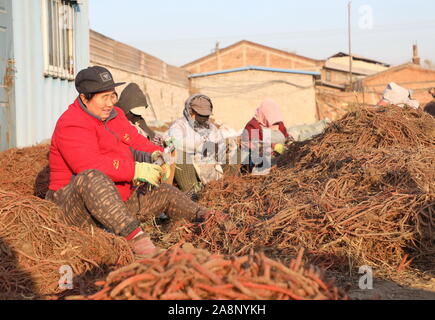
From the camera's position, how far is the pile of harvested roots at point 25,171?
5815 millimetres

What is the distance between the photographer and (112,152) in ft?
13.9

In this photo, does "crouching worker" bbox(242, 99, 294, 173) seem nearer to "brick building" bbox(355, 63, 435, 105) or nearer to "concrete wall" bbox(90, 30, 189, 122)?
"concrete wall" bbox(90, 30, 189, 122)

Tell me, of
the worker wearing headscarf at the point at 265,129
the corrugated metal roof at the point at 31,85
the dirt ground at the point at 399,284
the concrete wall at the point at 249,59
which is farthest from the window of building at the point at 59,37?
the concrete wall at the point at 249,59

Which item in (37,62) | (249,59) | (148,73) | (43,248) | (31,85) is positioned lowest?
(43,248)

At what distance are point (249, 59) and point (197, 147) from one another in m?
27.9

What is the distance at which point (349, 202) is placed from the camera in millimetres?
4016

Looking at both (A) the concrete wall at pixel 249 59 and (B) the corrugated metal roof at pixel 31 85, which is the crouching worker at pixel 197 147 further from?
(A) the concrete wall at pixel 249 59

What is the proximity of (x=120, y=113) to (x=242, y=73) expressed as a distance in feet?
70.7

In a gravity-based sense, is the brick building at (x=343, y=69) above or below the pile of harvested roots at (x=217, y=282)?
above

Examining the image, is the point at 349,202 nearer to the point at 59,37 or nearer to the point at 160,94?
the point at 59,37

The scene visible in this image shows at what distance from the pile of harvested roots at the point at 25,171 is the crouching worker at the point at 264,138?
274 centimetres

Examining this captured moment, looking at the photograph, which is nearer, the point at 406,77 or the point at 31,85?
the point at 31,85

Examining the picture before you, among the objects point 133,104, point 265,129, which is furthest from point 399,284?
point 265,129
